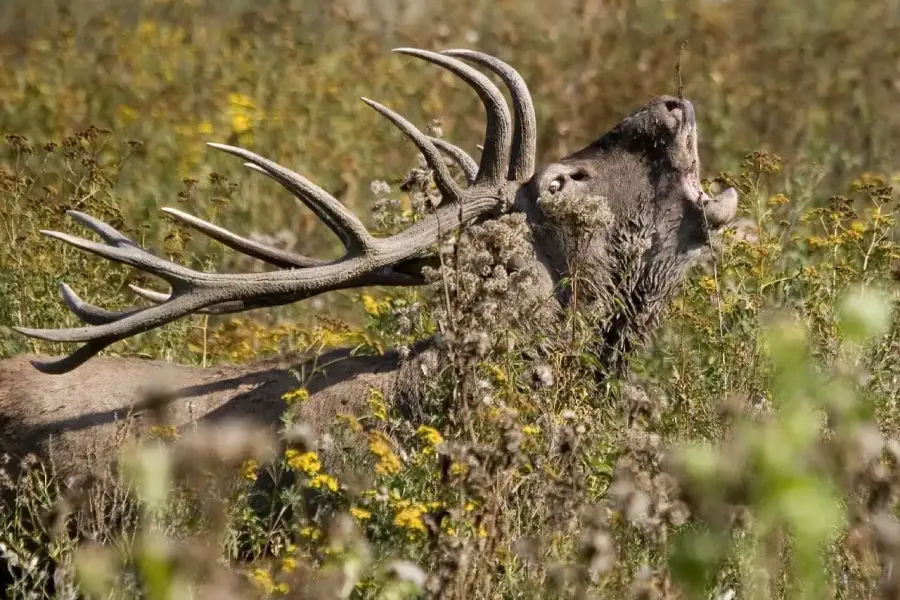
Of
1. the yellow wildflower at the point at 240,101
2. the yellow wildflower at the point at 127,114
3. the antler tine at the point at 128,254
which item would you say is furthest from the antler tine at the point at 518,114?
the yellow wildflower at the point at 127,114

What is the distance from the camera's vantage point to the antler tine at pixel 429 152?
18.6ft

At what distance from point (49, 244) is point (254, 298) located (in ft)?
6.41

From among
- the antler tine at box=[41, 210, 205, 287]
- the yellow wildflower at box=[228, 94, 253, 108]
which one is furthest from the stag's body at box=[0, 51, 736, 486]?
the yellow wildflower at box=[228, 94, 253, 108]

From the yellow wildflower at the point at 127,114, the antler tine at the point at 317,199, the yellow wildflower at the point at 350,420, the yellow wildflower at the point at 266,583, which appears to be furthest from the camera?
the yellow wildflower at the point at 127,114

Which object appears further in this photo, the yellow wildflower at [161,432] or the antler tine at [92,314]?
the antler tine at [92,314]

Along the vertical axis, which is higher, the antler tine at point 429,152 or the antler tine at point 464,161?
the antler tine at point 429,152

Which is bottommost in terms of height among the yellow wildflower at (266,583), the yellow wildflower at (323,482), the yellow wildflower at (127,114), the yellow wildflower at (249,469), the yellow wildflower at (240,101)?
the yellow wildflower at (127,114)

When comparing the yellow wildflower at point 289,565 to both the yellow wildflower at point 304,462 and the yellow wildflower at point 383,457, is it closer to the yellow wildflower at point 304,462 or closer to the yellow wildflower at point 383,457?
the yellow wildflower at point 304,462

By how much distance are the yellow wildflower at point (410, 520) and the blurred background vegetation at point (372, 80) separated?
538 centimetres

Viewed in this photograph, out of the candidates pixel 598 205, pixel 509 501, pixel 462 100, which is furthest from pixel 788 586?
pixel 462 100

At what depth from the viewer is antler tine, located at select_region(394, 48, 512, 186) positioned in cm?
583

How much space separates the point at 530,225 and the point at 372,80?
5.94m

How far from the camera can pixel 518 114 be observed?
609cm

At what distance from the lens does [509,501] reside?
15.8ft
